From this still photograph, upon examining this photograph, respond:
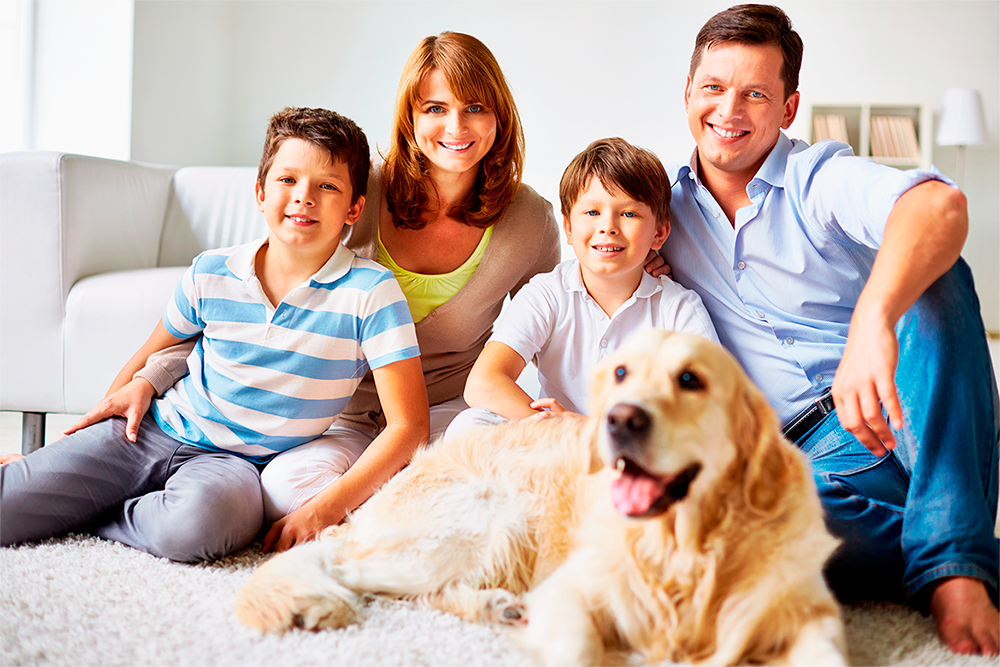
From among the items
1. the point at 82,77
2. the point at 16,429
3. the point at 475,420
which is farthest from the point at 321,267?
the point at 82,77

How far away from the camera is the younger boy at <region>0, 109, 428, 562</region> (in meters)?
1.47

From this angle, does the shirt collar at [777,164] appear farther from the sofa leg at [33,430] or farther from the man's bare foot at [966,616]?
the sofa leg at [33,430]

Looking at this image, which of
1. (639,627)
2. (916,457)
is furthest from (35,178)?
(916,457)

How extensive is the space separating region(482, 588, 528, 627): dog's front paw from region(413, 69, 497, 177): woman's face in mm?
1043

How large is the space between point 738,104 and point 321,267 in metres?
1.00

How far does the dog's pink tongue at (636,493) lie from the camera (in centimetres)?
88

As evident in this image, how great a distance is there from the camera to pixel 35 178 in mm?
2307

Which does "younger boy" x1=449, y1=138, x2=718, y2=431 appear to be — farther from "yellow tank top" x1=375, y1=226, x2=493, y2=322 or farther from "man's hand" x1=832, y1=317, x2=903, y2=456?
"man's hand" x1=832, y1=317, x2=903, y2=456

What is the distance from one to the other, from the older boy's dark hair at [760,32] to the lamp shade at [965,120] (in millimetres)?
4530

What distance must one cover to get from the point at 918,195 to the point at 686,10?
4985 mm

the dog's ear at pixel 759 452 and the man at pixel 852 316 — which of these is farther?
the man at pixel 852 316

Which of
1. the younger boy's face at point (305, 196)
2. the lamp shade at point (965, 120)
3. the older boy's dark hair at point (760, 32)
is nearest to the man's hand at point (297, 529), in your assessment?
the younger boy's face at point (305, 196)

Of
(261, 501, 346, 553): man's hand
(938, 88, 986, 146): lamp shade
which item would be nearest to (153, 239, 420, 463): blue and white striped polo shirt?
(261, 501, 346, 553): man's hand

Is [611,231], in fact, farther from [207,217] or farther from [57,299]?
[207,217]
